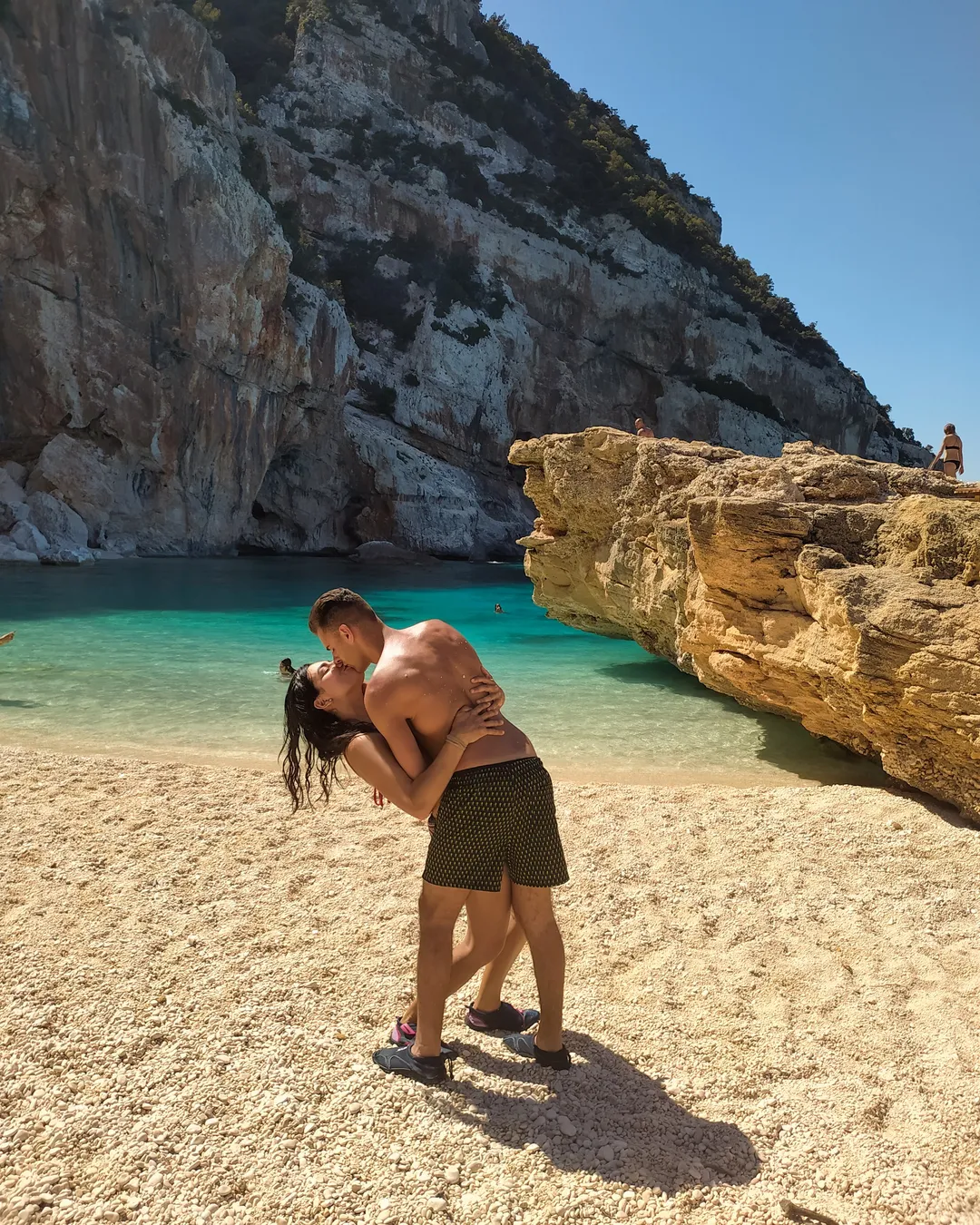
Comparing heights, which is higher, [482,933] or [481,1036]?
[482,933]

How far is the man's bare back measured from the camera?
2426mm

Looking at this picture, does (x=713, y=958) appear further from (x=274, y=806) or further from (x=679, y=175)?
(x=679, y=175)

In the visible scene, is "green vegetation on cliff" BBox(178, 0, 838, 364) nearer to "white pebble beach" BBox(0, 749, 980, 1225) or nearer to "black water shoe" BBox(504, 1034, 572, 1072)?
"white pebble beach" BBox(0, 749, 980, 1225)

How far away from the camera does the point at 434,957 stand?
252 centimetres

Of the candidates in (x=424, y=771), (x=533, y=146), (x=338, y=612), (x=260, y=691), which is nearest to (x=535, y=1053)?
(x=424, y=771)

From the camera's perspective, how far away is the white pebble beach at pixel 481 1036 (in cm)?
212

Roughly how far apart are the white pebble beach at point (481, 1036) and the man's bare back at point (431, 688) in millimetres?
1098

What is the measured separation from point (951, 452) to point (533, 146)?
54241 mm

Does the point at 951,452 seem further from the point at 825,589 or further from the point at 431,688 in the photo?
the point at 431,688

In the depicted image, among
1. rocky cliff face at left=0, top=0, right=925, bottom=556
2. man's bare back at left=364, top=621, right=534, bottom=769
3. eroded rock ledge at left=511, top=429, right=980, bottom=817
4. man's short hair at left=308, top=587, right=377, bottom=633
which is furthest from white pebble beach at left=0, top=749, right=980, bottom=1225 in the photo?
rocky cliff face at left=0, top=0, right=925, bottom=556

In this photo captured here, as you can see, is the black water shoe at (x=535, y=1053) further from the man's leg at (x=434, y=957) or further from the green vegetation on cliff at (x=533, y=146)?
the green vegetation on cliff at (x=533, y=146)

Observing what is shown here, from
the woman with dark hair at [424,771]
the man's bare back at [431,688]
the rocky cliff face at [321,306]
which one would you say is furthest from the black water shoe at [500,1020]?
the rocky cliff face at [321,306]

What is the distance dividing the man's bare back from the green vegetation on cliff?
4924 cm

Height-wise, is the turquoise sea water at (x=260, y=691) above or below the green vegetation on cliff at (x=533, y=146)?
below
